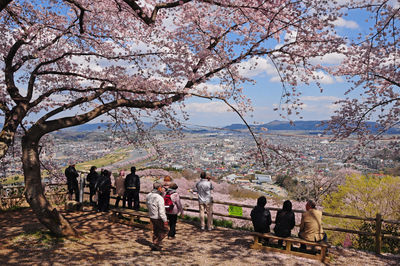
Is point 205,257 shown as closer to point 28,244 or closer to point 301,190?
point 28,244

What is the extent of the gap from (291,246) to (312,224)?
0.86 metres

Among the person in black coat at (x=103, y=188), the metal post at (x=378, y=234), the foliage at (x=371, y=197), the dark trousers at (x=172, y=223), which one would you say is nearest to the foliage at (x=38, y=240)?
the person in black coat at (x=103, y=188)

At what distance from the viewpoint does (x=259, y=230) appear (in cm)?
689

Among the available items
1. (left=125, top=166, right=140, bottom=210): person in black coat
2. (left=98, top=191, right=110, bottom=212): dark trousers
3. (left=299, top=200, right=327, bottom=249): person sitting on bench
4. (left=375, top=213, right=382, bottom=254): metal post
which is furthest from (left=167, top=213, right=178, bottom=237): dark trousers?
(left=375, top=213, right=382, bottom=254): metal post

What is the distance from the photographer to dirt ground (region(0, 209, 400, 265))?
597cm

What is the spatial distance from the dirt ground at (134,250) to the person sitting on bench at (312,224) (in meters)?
0.55

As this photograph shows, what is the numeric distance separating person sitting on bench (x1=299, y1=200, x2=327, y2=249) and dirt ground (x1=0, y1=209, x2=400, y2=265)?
55cm

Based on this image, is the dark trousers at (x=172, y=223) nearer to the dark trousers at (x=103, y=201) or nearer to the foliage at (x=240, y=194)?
the dark trousers at (x=103, y=201)

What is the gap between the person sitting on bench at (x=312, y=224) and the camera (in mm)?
6254

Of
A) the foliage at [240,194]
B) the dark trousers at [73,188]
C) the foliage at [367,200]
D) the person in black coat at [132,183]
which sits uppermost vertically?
the person in black coat at [132,183]

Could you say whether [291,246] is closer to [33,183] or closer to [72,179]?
[33,183]

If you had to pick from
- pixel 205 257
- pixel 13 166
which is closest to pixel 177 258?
pixel 205 257

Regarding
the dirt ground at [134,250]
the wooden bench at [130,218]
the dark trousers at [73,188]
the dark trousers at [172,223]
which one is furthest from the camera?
the dark trousers at [73,188]

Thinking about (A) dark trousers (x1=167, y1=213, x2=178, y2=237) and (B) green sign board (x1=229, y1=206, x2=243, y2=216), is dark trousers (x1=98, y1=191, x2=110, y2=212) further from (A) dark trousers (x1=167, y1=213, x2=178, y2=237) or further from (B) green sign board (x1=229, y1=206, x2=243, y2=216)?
(B) green sign board (x1=229, y1=206, x2=243, y2=216)
